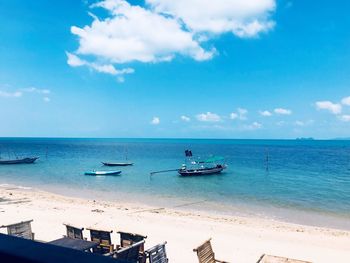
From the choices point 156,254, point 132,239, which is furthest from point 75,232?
point 156,254

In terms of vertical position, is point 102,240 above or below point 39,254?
below

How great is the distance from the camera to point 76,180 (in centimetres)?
4094

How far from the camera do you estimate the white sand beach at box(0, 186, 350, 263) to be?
12992 mm

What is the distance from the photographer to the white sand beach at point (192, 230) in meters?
13.0

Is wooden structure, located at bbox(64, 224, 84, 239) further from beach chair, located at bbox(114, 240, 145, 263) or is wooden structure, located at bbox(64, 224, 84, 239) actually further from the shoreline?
the shoreline

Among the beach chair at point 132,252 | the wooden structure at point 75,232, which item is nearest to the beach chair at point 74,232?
the wooden structure at point 75,232

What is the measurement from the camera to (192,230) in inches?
640

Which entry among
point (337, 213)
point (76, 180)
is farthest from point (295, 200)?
point (76, 180)

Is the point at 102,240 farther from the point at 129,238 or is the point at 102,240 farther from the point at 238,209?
the point at 238,209

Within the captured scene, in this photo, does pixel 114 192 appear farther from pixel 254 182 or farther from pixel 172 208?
pixel 254 182

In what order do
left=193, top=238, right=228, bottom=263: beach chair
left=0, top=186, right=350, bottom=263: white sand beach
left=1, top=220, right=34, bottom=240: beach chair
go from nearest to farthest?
left=193, top=238, right=228, bottom=263: beach chair → left=1, top=220, right=34, bottom=240: beach chair → left=0, top=186, right=350, bottom=263: white sand beach

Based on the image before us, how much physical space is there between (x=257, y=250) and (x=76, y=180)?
1281 inches

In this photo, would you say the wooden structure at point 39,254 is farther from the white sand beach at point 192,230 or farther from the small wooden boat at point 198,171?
the small wooden boat at point 198,171

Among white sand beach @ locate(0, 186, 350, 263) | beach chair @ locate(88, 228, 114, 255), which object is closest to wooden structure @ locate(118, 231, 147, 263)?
beach chair @ locate(88, 228, 114, 255)
